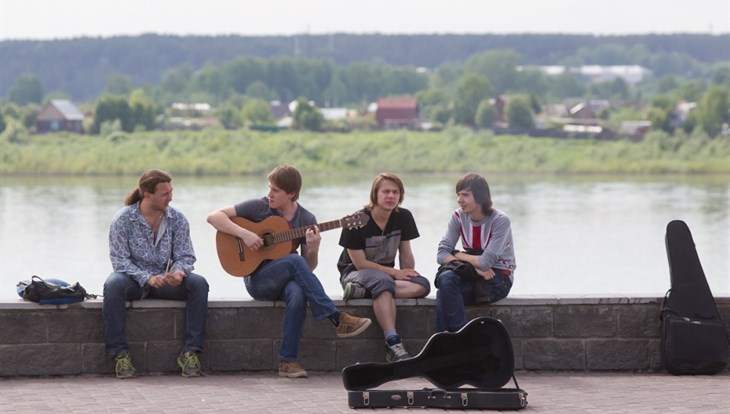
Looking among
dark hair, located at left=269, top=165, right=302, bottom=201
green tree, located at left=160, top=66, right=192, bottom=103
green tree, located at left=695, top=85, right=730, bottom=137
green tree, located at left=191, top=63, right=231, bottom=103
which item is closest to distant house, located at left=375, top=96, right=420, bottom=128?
green tree, located at left=191, top=63, right=231, bottom=103

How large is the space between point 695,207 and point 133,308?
56.1 meters

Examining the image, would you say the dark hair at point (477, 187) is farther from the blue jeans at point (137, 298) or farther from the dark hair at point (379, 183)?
the blue jeans at point (137, 298)

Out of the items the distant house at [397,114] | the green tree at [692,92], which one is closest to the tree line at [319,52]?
the distant house at [397,114]

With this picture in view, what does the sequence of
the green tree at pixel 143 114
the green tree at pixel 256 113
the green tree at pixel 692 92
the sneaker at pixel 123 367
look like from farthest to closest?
the green tree at pixel 692 92
the green tree at pixel 256 113
the green tree at pixel 143 114
the sneaker at pixel 123 367

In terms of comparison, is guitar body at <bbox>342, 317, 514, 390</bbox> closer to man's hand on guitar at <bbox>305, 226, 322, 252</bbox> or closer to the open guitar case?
the open guitar case

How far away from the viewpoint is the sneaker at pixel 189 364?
25.2 ft

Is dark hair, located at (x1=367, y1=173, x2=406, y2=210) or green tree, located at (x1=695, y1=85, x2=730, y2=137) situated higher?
green tree, located at (x1=695, y1=85, x2=730, y2=137)

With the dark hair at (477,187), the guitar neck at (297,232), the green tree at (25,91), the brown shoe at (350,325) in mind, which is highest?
the green tree at (25,91)

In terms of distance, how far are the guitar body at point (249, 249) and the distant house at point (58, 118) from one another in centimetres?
8590

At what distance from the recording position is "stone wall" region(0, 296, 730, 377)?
773 centimetres

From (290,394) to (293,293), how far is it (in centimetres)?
71

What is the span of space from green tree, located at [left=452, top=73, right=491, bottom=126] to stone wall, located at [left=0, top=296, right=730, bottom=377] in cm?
9909

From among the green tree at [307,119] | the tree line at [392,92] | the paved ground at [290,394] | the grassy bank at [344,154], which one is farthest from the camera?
the tree line at [392,92]

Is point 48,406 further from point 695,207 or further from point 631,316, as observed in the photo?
point 695,207
